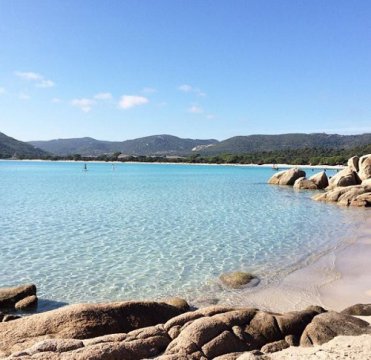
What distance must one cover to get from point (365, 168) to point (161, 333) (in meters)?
34.9

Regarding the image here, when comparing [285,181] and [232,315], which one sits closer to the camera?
[232,315]

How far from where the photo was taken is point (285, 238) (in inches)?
661

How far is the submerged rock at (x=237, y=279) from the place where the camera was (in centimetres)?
1055

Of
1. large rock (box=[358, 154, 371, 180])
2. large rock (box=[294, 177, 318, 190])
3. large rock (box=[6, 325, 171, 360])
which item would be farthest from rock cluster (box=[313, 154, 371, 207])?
large rock (box=[6, 325, 171, 360])

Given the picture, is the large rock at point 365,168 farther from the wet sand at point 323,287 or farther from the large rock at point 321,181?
the wet sand at point 323,287

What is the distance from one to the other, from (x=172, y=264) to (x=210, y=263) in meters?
1.18

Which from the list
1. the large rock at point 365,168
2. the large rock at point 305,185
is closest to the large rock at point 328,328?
the large rock at point 365,168

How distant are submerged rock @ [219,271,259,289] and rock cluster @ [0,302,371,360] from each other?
4.24 meters

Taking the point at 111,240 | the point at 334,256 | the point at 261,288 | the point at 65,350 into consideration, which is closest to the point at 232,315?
the point at 65,350

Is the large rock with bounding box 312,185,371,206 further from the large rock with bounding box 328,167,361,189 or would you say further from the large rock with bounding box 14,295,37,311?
the large rock with bounding box 14,295,37,311

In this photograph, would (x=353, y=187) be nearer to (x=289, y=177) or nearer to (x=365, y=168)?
(x=365, y=168)

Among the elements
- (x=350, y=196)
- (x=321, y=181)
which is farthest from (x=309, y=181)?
(x=350, y=196)

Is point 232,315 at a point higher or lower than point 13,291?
higher

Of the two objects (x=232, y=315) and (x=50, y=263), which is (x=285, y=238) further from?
(x=232, y=315)
